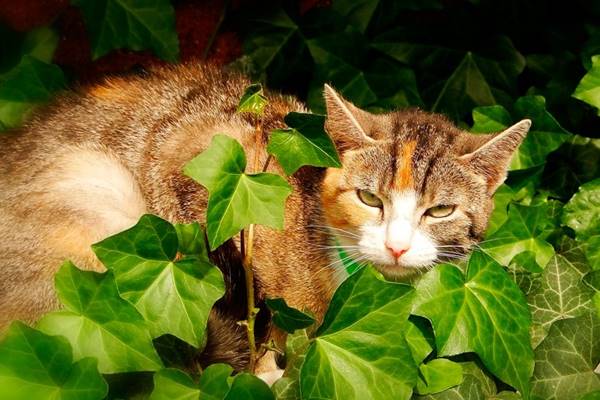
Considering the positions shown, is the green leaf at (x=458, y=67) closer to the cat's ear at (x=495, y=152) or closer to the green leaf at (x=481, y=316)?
the cat's ear at (x=495, y=152)

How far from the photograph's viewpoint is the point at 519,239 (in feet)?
5.81

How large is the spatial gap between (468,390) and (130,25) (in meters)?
1.26

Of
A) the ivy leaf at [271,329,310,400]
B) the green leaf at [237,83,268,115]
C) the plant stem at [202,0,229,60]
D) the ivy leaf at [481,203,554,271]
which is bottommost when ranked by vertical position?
the ivy leaf at [271,329,310,400]

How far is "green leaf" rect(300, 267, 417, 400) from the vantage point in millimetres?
1336

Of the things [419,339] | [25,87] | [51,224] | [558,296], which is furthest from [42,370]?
[558,296]

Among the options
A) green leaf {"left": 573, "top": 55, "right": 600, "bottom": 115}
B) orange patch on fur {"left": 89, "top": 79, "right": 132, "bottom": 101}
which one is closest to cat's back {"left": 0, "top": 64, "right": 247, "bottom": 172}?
orange patch on fur {"left": 89, "top": 79, "right": 132, "bottom": 101}

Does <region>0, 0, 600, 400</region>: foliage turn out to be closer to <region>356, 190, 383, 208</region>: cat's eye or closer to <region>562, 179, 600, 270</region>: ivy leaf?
<region>562, 179, 600, 270</region>: ivy leaf

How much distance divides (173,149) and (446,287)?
29.5 inches

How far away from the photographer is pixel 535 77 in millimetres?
2271

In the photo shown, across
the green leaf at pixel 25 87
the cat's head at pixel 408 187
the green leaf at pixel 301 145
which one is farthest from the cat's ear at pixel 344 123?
the green leaf at pixel 25 87

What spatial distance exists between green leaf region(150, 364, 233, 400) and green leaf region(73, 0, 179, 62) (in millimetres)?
977

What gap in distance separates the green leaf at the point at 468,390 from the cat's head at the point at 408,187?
24 centimetres

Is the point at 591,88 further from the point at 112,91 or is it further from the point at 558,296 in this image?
the point at 112,91

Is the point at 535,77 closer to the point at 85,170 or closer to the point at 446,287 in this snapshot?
the point at 446,287
